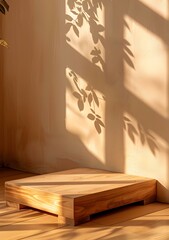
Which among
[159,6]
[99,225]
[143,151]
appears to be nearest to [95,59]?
[159,6]

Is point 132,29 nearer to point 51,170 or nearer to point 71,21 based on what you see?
point 71,21

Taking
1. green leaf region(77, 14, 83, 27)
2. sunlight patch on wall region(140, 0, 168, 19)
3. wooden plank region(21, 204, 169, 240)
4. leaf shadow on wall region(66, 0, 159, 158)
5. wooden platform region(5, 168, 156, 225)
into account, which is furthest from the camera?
green leaf region(77, 14, 83, 27)

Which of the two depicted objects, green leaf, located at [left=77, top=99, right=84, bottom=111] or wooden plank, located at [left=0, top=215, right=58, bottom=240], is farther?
green leaf, located at [left=77, top=99, right=84, bottom=111]

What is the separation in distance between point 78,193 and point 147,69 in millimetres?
957

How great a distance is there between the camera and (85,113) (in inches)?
146

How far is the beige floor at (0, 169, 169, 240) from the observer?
8.54 feet

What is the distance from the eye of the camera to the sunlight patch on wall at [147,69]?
319 cm

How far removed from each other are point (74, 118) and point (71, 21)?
0.73m

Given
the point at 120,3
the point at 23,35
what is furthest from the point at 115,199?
the point at 23,35

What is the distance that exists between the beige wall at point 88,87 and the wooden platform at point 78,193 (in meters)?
0.15

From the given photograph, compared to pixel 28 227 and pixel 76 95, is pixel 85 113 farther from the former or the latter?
pixel 28 227

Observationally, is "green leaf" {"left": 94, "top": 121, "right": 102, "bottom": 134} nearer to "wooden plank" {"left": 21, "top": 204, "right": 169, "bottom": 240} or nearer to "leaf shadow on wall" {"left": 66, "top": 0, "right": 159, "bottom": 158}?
"leaf shadow on wall" {"left": 66, "top": 0, "right": 159, "bottom": 158}

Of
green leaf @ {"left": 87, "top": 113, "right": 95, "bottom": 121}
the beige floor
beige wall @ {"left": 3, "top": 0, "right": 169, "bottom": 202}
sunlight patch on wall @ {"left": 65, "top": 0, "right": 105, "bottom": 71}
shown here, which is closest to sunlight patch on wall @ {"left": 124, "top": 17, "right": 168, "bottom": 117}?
beige wall @ {"left": 3, "top": 0, "right": 169, "bottom": 202}

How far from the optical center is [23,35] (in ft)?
13.6
